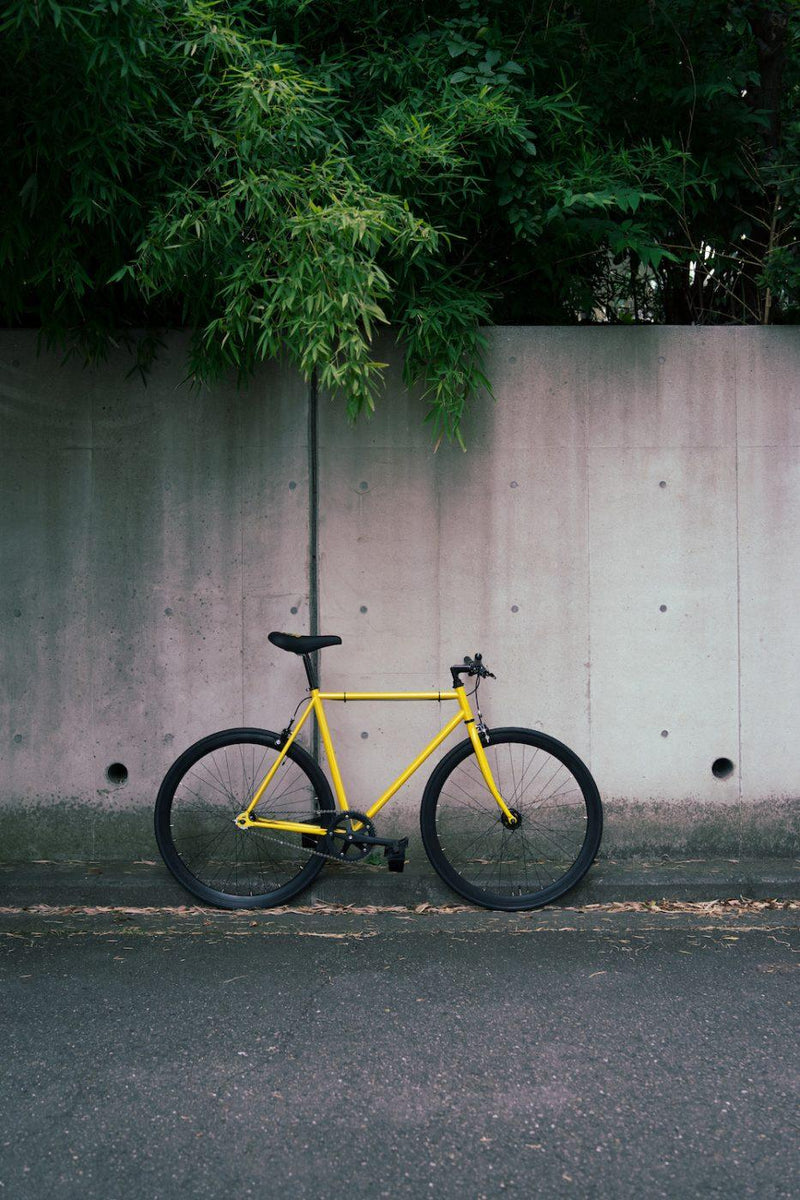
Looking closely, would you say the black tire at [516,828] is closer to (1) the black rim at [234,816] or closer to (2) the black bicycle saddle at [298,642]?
(1) the black rim at [234,816]

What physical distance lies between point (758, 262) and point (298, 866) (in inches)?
154

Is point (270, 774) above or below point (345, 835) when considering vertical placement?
above

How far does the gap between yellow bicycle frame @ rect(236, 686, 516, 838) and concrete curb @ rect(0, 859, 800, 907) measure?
0.33 m

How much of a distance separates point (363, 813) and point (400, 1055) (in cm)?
158

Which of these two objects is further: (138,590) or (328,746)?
(138,590)

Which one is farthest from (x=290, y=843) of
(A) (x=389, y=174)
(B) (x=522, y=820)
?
(A) (x=389, y=174)

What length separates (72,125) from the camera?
13.1 feet

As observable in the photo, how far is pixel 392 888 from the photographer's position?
186 inches

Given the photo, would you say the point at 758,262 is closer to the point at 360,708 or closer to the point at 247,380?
the point at 247,380

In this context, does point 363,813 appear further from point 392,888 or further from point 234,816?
point 234,816

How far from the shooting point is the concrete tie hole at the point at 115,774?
5.10 metres

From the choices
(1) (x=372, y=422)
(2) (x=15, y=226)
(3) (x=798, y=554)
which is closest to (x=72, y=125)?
(2) (x=15, y=226)

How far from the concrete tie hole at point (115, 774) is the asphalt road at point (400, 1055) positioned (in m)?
0.76

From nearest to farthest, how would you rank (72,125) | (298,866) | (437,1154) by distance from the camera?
(437,1154) → (72,125) → (298,866)
